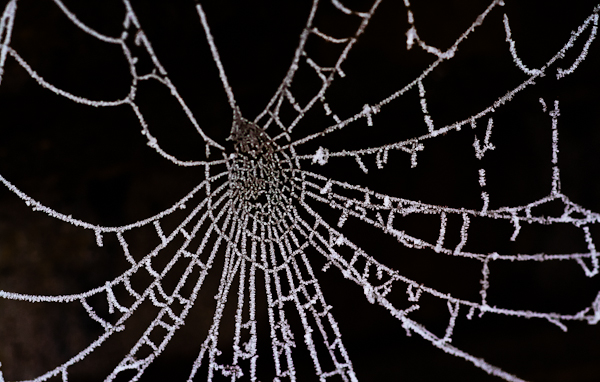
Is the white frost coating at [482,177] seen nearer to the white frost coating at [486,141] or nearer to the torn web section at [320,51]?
the white frost coating at [486,141]

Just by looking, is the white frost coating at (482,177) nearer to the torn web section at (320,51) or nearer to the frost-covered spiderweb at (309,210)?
the frost-covered spiderweb at (309,210)

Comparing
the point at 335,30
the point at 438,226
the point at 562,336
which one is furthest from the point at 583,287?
the point at 335,30

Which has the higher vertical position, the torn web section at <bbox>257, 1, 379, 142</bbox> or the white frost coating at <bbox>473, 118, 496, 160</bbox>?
the torn web section at <bbox>257, 1, 379, 142</bbox>

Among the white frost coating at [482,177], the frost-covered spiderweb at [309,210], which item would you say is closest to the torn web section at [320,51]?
the frost-covered spiderweb at [309,210]

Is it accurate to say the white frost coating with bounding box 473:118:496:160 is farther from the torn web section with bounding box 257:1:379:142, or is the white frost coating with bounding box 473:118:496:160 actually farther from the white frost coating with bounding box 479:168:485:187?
the torn web section with bounding box 257:1:379:142

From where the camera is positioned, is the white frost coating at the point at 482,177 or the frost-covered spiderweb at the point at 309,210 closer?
the frost-covered spiderweb at the point at 309,210

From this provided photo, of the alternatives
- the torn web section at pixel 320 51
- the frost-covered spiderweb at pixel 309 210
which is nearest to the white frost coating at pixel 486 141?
the frost-covered spiderweb at pixel 309 210

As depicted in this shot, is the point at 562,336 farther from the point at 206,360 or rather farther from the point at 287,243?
the point at 206,360

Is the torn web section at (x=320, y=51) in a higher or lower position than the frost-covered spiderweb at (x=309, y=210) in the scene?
higher

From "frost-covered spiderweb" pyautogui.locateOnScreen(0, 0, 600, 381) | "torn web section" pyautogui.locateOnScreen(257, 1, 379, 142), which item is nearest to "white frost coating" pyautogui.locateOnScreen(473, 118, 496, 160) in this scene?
"frost-covered spiderweb" pyautogui.locateOnScreen(0, 0, 600, 381)

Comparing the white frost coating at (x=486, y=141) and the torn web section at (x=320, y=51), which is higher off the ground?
the torn web section at (x=320, y=51)
